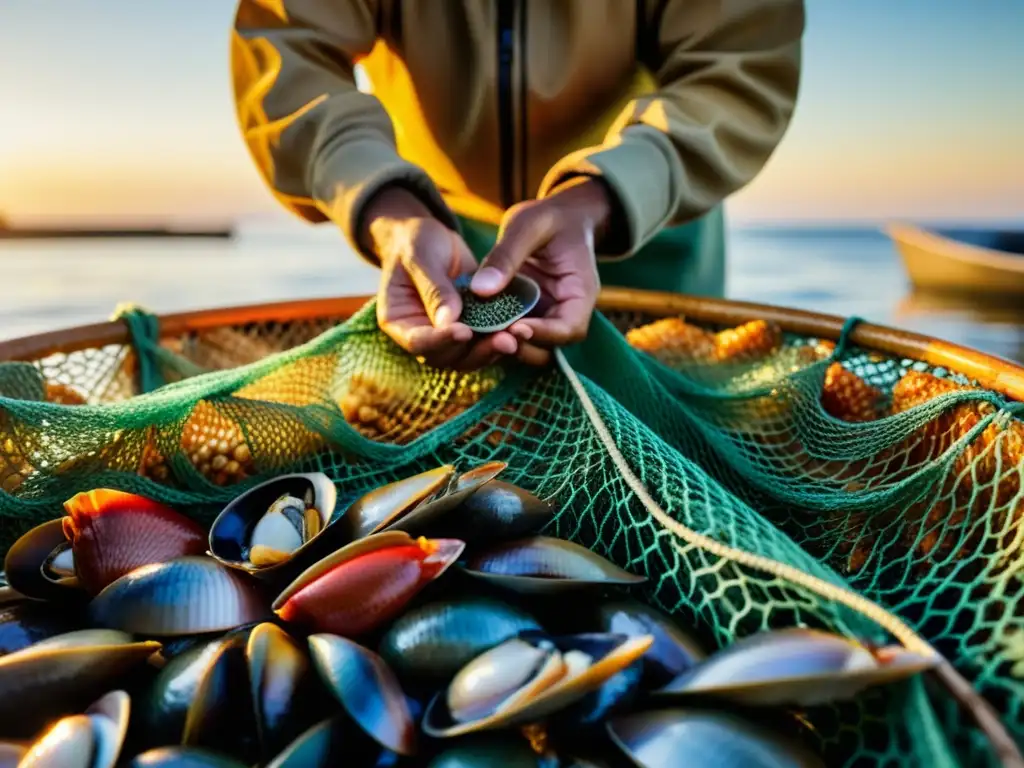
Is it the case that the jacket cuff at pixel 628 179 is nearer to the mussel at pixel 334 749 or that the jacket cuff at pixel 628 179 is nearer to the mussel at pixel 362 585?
the mussel at pixel 362 585

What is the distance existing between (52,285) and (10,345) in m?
7.33

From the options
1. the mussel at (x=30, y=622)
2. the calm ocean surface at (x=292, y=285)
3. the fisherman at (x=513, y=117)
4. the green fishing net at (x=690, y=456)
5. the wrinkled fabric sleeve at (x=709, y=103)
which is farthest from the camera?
the calm ocean surface at (x=292, y=285)

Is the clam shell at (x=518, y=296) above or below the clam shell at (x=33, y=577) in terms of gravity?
above

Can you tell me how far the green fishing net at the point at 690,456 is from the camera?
1.89 feet

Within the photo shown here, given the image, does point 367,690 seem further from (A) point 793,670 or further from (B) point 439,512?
(A) point 793,670

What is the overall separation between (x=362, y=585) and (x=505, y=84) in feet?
4.00

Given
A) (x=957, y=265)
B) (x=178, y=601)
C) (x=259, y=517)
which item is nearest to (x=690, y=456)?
(x=259, y=517)

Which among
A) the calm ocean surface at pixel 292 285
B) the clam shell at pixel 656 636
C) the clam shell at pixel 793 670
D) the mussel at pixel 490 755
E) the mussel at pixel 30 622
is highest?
the clam shell at pixel 793 670

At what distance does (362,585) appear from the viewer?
24.9 inches

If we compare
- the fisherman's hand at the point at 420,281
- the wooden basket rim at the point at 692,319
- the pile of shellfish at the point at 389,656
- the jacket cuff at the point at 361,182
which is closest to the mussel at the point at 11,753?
the pile of shellfish at the point at 389,656

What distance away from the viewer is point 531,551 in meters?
0.70

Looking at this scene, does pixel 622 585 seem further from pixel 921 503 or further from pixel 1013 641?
pixel 921 503

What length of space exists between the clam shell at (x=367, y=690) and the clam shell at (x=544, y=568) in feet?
0.40

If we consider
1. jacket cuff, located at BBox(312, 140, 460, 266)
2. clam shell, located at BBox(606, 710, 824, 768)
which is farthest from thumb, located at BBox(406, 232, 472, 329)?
clam shell, located at BBox(606, 710, 824, 768)
